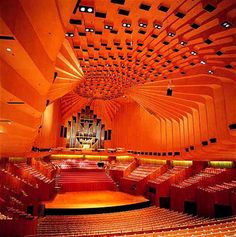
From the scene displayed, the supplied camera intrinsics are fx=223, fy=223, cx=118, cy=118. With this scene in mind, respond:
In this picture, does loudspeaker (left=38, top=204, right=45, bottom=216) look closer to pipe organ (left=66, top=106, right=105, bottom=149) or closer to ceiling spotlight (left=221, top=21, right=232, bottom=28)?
pipe organ (left=66, top=106, right=105, bottom=149)

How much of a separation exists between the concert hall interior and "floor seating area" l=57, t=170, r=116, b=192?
0.26 feet

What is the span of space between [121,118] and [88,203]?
36.9 ft

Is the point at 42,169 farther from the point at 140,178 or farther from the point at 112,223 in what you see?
the point at 112,223

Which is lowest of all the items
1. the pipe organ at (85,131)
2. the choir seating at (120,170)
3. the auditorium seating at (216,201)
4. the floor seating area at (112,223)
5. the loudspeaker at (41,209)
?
the floor seating area at (112,223)

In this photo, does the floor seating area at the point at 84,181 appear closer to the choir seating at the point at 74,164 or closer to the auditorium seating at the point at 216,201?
the choir seating at the point at 74,164

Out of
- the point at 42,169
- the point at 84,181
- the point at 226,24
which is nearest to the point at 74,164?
the point at 84,181

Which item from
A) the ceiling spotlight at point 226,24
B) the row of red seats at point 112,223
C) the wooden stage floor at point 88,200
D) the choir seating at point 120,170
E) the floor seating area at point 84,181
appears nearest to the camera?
the ceiling spotlight at point 226,24

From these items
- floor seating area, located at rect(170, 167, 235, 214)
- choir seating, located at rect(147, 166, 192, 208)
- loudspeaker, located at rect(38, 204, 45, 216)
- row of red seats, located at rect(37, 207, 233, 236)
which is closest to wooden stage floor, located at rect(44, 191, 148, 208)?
loudspeaker, located at rect(38, 204, 45, 216)

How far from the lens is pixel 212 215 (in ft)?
36.8

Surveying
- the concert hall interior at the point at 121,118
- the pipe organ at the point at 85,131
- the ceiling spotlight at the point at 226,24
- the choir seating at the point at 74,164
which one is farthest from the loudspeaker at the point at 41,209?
the ceiling spotlight at the point at 226,24

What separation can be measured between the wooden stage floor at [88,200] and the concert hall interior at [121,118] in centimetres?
7

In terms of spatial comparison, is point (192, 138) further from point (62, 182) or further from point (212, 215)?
point (62, 182)

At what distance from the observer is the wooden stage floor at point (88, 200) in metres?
12.0

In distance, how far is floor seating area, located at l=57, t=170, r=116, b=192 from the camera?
16047 millimetres
